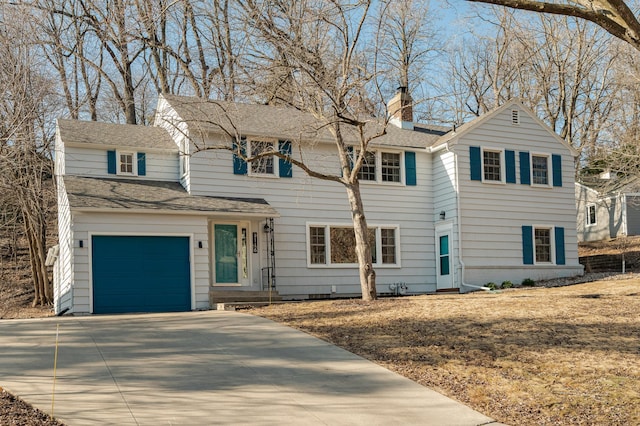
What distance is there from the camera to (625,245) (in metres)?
29.3

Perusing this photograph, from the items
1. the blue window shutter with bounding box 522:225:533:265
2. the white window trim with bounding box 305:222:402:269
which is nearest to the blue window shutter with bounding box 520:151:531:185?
the blue window shutter with bounding box 522:225:533:265

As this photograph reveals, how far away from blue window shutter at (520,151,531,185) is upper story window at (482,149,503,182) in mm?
769

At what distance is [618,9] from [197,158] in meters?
12.9

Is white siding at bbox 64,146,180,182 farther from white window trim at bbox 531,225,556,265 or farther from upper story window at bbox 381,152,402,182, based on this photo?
white window trim at bbox 531,225,556,265

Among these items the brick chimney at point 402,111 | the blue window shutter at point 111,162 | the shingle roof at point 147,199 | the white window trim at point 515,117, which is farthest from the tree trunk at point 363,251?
the white window trim at point 515,117

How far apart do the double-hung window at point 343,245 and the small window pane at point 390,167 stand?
1.56 m

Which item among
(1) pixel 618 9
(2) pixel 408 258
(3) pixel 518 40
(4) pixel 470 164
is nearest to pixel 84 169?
(2) pixel 408 258

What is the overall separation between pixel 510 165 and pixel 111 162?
12.0 m

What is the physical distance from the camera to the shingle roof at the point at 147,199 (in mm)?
17359

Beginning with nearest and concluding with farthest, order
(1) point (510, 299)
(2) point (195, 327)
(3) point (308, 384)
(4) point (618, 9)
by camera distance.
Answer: (4) point (618, 9) → (3) point (308, 384) → (2) point (195, 327) → (1) point (510, 299)

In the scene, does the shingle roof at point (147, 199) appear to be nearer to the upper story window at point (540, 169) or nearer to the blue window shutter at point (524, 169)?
the blue window shutter at point (524, 169)

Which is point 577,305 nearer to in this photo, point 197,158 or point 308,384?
point 308,384

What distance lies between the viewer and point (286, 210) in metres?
20.2

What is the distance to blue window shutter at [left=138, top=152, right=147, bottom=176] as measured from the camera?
20.0m
